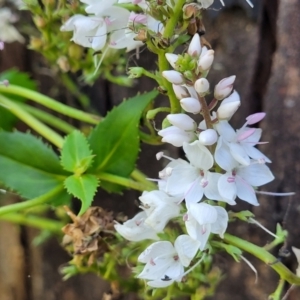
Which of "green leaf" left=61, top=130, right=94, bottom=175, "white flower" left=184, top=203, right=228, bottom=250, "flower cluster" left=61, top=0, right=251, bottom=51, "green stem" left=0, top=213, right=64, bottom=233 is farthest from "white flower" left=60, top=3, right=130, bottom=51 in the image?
"green stem" left=0, top=213, right=64, bottom=233

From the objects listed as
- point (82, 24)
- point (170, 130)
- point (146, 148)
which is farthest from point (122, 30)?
point (146, 148)

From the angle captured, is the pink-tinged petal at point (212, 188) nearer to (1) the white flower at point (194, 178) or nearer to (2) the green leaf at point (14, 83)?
(1) the white flower at point (194, 178)

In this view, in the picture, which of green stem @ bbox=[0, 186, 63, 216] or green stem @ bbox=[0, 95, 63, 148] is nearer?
green stem @ bbox=[0, 186, 63, 216]

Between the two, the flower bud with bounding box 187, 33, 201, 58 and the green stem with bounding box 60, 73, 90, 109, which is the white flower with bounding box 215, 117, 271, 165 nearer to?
the flower bud with bounding box 187, 33, 201, 58

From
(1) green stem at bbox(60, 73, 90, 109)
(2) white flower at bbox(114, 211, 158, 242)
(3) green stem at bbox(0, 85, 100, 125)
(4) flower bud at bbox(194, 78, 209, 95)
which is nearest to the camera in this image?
(4) flower bud at bbox(194, 78, 209, 95)

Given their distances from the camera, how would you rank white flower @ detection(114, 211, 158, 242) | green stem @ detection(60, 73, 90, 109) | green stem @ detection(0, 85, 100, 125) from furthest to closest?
green stem @ detection(60, 73, 90, 109)
green stem @ detection(0, 85, 100, 125)
white flower @ detection(114, 211, 158, 242)

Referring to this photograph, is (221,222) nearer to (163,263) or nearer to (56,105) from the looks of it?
(163,263)

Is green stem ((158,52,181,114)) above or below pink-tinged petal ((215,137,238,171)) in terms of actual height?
above

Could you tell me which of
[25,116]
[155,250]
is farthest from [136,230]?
[25,116]

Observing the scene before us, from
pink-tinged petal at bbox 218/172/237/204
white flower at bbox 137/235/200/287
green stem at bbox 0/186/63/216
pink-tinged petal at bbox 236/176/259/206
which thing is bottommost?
green stem at bbox 0/186/63/216
